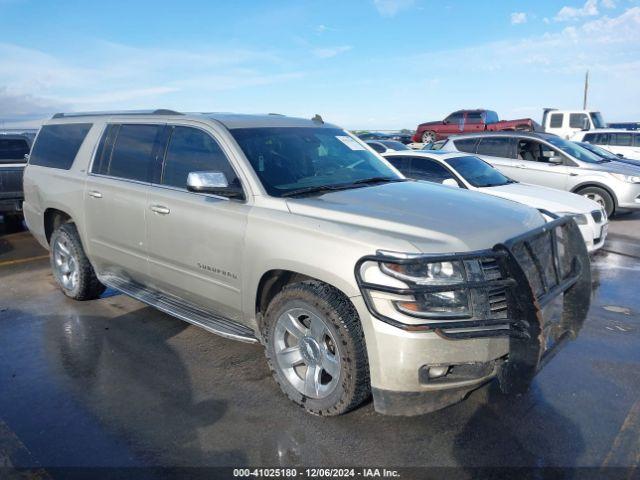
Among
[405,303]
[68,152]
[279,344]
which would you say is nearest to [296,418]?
[279,344]

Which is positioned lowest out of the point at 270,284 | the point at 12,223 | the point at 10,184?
the point at 12,223

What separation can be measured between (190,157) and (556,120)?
72.7 ft

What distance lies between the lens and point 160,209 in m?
4.25

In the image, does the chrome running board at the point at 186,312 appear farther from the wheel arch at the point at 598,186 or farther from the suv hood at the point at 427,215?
the wheel arch at the point at 598,186

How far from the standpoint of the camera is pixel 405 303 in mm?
2850

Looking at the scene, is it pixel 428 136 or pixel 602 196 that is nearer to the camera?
pixel 602 196

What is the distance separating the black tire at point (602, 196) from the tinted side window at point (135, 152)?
8712 mm

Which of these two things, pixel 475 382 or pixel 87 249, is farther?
pixel 87 249

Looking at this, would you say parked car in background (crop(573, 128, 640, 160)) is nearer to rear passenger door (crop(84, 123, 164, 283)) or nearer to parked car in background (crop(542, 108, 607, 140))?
parked car in background (crop(542, 108, 607, 140))

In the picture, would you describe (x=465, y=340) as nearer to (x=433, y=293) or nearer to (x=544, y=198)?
(x=433, y=293)

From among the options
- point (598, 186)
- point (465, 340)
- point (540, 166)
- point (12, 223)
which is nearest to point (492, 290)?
point (465, 340)

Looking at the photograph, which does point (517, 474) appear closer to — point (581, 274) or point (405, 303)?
point (405, 303)

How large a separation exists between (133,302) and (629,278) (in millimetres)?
5767

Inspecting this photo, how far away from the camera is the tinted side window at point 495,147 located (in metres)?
11.2
